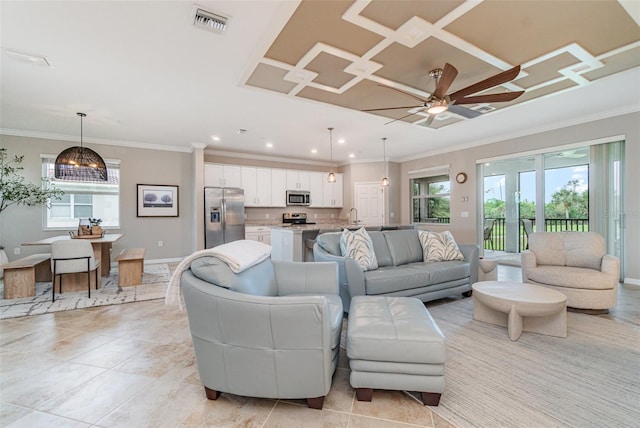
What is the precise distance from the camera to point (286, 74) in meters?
3.01

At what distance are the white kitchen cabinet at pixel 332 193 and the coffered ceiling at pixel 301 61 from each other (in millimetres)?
3130

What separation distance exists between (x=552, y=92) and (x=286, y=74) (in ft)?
11.2

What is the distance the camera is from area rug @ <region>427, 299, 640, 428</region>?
4.94 ft

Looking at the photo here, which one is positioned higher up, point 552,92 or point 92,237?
point 552,92

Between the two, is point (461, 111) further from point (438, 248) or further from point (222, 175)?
point (222, 175)

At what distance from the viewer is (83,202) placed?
5.60 m

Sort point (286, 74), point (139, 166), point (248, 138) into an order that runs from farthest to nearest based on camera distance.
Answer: point (139, 166), point (248, 138), point (286, 74)

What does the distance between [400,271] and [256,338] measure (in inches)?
81.0

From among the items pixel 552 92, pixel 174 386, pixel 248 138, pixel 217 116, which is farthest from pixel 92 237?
pixel 552 92

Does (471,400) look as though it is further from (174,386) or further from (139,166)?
(139,166)

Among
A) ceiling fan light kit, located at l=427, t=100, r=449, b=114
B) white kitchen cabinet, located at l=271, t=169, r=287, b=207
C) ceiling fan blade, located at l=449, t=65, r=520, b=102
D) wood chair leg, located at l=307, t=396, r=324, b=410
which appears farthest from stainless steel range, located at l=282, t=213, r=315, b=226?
wood chair leg, located at l=307, t=396, r=324, b=410

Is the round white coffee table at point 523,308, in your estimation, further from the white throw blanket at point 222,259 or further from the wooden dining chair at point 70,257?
the wooden dining chair at point 70,257

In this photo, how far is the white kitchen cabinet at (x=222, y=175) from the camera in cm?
637

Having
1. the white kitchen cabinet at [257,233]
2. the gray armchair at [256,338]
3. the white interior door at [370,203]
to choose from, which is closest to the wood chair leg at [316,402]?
the gray armchair at [256,338]
